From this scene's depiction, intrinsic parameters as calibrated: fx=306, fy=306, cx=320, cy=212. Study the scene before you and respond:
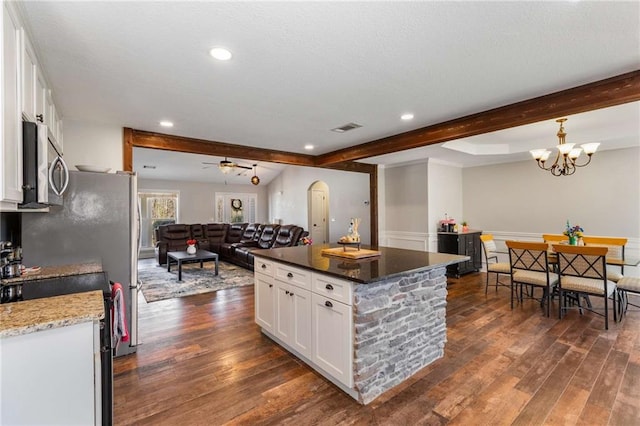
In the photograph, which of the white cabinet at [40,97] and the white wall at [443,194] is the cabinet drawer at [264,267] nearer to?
the white cabinet at [40,97]

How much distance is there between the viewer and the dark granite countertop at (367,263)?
217cm

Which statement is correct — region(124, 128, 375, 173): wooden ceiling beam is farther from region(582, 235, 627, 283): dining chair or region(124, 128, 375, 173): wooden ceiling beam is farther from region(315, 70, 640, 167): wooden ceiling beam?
region(582, 235, 627, 283): dining chair

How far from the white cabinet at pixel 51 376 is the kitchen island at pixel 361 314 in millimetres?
1433

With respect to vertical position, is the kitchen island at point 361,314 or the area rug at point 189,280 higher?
the kitchen island at point 361,314

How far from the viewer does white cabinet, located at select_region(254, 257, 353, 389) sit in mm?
2191

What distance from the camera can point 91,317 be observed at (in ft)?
4.72

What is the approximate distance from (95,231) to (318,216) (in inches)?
261

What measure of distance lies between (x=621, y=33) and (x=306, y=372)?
317 cm

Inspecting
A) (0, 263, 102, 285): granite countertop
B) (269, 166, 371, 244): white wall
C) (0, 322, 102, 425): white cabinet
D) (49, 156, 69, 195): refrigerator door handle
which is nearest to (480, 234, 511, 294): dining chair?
(269, 166, 371, 244): white wall

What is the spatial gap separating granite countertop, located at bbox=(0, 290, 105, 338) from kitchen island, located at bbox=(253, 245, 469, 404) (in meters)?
1.41

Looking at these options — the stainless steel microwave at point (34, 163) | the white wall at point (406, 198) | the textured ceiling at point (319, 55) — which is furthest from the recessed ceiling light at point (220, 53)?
the white wall at point (406, 198)

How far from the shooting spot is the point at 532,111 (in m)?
2.91

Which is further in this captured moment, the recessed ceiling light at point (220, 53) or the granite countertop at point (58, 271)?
the granite countertop at point (58, 271)

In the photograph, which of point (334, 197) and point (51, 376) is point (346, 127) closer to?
point (51, 376)
